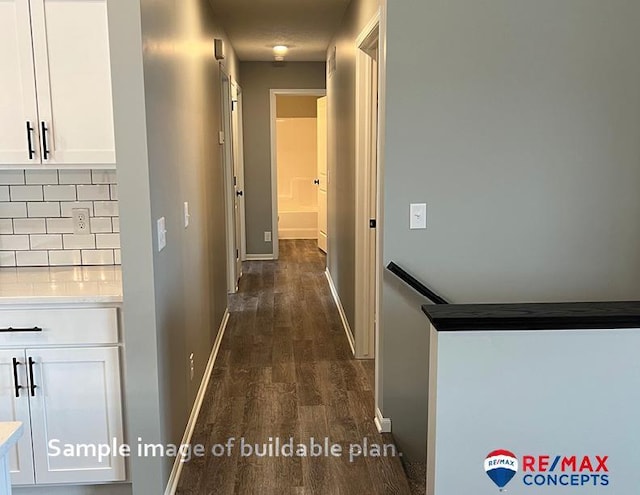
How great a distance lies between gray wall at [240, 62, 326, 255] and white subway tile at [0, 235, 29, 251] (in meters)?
4.90

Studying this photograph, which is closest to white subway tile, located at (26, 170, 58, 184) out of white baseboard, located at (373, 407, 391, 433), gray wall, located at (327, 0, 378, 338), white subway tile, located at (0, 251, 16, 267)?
white subway tile, located at (0, 251, 16, 267)

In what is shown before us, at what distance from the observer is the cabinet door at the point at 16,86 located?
2.16m

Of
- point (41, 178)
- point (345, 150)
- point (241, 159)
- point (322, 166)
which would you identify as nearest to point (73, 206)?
point (41, 178)

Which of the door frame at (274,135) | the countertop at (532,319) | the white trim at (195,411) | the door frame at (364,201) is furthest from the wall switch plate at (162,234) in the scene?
the door frame at (274,135)

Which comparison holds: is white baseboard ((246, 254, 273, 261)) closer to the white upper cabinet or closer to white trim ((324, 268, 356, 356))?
white trim ((324, 268, 356, 356))

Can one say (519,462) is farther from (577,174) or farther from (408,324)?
(577,174)

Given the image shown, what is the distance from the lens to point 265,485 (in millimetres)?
2455

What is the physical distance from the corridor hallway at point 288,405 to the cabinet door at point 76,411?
392 millimetres

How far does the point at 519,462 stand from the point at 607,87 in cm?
178

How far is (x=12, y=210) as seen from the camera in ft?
8.66

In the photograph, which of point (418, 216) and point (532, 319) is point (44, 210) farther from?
point (532, 319)

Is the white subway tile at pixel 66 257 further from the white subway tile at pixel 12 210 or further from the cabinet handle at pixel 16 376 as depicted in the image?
the cabinet handle at pixel 16 376

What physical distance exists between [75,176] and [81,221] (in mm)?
204

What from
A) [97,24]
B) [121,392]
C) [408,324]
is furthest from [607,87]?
[121,392]
